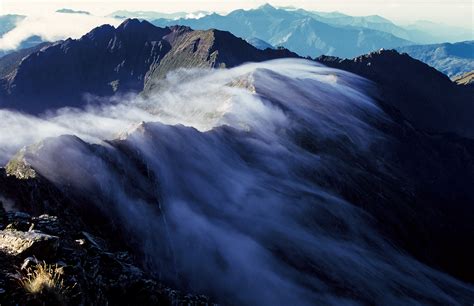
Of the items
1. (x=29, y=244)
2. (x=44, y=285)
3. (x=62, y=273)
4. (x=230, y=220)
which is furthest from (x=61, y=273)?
(x=230, y=220)

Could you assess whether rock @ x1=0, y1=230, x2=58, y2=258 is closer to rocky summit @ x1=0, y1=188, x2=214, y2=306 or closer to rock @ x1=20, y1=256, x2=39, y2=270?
rocky summit @ x1=0, y1=188, x2=214, y2=306

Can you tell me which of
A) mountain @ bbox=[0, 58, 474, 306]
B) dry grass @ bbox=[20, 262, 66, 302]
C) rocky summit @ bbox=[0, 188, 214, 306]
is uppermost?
dry grass @ bbox=[20, 262, 66, 302]

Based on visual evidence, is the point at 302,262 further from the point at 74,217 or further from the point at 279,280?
the point at 74,217

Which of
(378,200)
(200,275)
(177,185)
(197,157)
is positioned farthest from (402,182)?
(200,275)

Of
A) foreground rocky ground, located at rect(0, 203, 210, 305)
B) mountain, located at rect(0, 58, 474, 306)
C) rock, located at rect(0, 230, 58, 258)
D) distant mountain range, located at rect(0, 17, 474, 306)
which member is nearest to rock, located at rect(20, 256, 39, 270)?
foreground rocky ground, located at rect(0, 203, 210, 305)

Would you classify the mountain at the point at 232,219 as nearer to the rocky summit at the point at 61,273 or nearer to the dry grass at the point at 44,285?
the rocky summit at the point at 61,273

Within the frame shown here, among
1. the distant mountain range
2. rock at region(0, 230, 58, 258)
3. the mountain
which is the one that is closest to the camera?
rock at region(0, 230, 58, 258)
